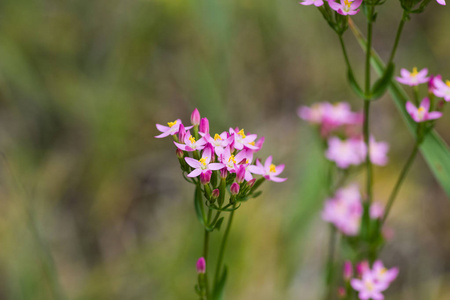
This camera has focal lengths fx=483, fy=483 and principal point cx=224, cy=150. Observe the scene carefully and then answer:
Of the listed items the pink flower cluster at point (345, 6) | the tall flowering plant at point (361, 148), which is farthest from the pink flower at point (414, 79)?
the pink flower cluster at point (345, 6)

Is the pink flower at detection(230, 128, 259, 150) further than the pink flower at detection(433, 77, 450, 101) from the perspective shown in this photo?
No

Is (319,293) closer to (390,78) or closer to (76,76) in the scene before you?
(390,78)

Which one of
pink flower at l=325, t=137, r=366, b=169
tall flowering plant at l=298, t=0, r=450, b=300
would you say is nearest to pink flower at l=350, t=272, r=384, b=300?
tall flowering plant at l=298, t=0, r=450, b=300

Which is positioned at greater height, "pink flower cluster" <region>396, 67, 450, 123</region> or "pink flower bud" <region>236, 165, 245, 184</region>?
"pink flower bud" <region>236, 165, 245, 184</region>

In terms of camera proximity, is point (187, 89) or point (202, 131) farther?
point (187, 89)

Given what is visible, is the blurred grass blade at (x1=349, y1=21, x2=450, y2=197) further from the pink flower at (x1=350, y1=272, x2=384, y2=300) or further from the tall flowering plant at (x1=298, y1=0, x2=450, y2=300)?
the pink flower at (x1=350, y1=272, x2=384, y2=300)

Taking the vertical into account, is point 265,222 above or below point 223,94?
below

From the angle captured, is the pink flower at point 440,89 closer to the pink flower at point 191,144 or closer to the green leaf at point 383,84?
the green leaf at point 383,84

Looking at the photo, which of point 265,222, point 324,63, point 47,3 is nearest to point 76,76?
point 47,3
